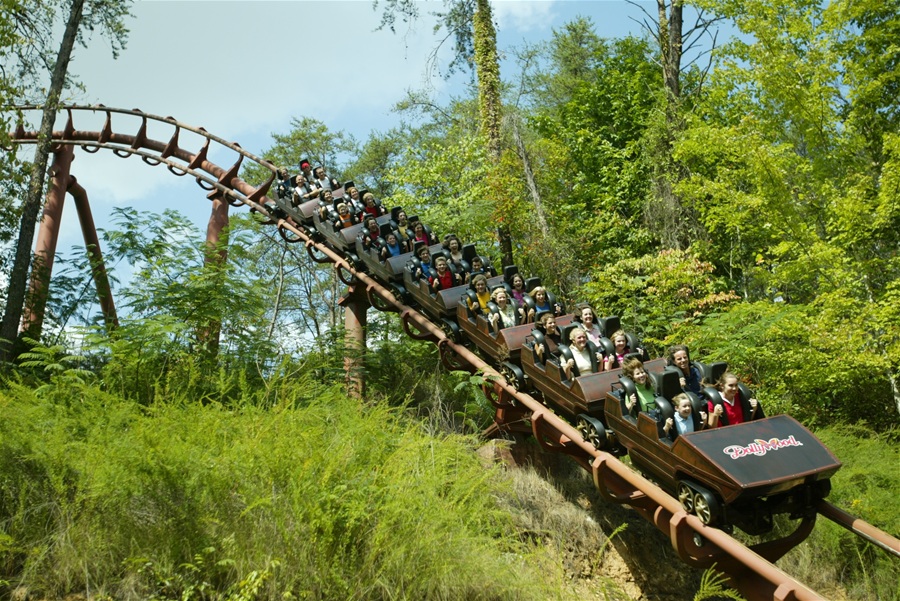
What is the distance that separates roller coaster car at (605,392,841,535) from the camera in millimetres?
5188

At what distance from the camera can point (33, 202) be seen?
9203mm

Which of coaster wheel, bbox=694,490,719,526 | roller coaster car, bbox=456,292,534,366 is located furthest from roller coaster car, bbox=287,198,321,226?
coaster wheel, bbox=694,490,719,526

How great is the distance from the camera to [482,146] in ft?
56.2

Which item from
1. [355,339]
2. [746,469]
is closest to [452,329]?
[355,339]

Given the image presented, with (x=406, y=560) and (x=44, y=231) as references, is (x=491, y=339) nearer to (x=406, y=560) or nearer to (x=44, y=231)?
(x=406, y=560)

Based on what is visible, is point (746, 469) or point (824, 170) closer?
point (746, 469)

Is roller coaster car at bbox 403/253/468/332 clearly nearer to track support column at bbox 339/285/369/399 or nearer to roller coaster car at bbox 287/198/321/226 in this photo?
track support column at bbox 339/285/369/399

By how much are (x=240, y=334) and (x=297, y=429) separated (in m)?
3.92

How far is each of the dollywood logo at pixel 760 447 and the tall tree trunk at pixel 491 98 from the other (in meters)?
9.55

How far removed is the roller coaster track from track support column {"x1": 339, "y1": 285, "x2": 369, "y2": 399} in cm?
16

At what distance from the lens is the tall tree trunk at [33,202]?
8562 millimetres

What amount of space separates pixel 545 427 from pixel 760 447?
2.41 meters

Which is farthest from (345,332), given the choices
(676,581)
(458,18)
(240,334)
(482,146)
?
(458,18)

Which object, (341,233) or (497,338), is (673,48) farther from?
(497,338)
